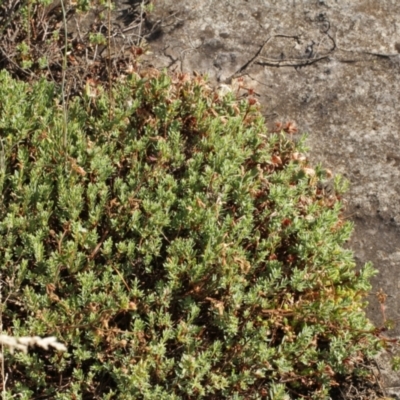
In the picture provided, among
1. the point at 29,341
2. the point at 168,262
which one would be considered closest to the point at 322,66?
the point at 168,262

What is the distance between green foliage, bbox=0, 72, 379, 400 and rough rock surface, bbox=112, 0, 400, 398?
42 cm

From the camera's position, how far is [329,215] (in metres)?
3.96

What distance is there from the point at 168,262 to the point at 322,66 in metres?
2.11

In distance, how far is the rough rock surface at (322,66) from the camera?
4676 millimetres

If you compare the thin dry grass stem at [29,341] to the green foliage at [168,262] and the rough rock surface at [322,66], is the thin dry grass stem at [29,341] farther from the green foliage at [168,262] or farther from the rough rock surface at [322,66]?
the rough rock surface at [322,66]

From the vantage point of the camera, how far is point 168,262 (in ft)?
12.2

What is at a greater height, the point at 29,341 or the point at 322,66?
the point at 29,341

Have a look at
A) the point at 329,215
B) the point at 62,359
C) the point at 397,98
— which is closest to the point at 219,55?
the point at 397,98

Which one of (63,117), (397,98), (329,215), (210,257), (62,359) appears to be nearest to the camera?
(62,359)

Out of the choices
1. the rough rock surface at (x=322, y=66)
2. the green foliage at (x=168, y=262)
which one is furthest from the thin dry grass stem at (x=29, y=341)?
the rough rock surface at (x=322, y=66)

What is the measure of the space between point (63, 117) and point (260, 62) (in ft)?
5.12

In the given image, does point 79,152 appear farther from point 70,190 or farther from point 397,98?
point 397,98

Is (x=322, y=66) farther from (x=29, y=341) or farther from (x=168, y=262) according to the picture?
(x=29, y=341)

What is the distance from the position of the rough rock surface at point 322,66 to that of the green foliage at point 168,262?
42 centimetres
